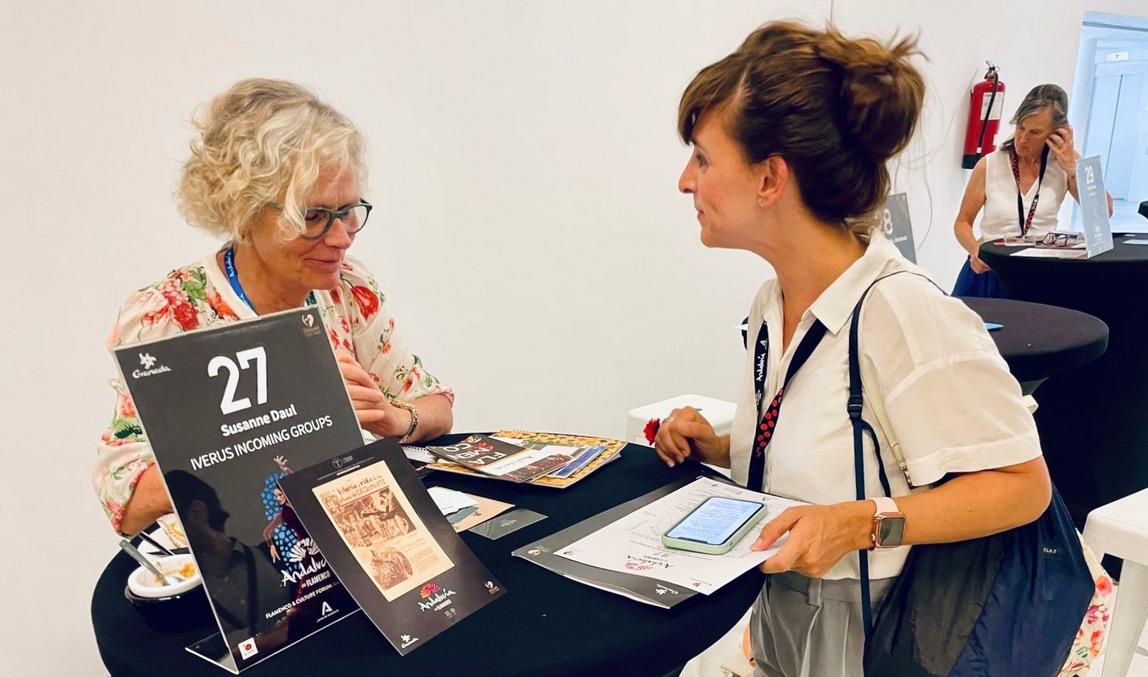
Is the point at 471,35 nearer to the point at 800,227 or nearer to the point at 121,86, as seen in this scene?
the point at 121,86

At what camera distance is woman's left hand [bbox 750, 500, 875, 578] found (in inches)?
39.4

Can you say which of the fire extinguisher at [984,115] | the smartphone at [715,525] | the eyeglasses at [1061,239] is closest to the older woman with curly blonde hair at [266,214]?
the smartphone at [715,525]

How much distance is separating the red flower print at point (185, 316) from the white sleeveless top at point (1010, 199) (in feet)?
12.7

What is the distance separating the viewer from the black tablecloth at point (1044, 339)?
202 cm

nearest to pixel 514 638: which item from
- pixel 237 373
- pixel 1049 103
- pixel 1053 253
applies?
pixel 237 373

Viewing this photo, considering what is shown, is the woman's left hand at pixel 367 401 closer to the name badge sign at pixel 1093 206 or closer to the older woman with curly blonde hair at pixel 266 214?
the older woman with curly blonde hair at pixel 266 214

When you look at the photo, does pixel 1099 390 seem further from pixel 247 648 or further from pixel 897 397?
pixel 247 648

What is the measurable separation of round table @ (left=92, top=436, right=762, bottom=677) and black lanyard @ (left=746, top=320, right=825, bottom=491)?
285 millimetres

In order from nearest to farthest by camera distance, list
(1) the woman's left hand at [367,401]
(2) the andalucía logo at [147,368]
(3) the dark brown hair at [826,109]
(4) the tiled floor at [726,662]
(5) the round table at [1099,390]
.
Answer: (2) the andalucía logo at [147,368]
(3) the dark brown hair at [826,109]
(1) the woman's left hand at [367,401]
(4) the tiled floor at [726,662]
(5) the round table at [1099,390]

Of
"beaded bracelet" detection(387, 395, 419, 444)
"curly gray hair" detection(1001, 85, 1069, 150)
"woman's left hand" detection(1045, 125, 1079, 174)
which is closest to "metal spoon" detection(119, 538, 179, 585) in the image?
"beaded bracelet" detection(387, 395, 419, 444)

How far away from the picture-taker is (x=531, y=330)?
10.2ft

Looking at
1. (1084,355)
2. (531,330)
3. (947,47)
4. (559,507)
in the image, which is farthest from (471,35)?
(947,47)

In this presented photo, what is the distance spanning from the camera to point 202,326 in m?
1.42

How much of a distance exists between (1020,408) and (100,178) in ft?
7.02
